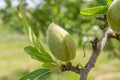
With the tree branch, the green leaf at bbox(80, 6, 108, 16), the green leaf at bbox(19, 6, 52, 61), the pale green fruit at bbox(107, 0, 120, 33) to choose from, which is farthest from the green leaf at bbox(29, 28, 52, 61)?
the pale green fruit at bbox(107, 0, 120, 33)

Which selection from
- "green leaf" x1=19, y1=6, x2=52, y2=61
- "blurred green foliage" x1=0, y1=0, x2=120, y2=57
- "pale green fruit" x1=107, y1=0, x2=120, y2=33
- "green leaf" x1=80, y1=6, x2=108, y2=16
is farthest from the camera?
"blurred green foliage" x1=0, y1=0, x2=120, y2=57

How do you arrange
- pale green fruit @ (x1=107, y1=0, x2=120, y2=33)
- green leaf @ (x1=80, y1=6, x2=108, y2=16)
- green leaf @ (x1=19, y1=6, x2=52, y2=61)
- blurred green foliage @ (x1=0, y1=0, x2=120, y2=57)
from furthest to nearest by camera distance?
blurred green foliage @ (x1=0, y1=0, x2=120, y2=57)
green leaf @ (x1=19, y1=6, x2=52, y2=61)
green leaf @ (x1=80, y1=6, x2=108, y2=16)
pale green fruit @ (x1=107, y1=0, x2=120, y2=33)

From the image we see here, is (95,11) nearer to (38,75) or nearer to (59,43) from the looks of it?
(59,43)

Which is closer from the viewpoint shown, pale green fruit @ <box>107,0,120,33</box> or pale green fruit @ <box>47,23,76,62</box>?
pale green fruit @ <box>107,0,120,33</box>

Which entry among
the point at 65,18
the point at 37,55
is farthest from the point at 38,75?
the point at 65,18

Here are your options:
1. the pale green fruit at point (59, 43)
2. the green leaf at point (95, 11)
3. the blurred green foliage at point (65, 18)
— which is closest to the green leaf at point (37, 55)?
the pale green fruit at point (59, 43)

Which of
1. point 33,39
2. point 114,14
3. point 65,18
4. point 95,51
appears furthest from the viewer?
point 65,18

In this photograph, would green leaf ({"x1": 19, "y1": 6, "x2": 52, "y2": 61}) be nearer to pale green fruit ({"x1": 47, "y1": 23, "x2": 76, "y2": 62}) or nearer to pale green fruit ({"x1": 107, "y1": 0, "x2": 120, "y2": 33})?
pale green fruit ({"x1": 47, "y1": 23, "x2": 76, "y2": 62})

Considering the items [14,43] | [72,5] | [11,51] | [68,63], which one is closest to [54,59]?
[68,63]

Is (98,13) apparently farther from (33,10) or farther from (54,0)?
(33,10)
